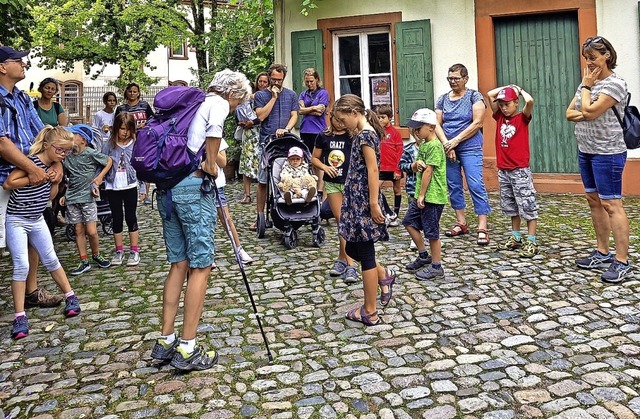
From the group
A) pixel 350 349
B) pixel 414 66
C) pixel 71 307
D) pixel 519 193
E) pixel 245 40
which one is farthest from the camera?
pixel 245 40

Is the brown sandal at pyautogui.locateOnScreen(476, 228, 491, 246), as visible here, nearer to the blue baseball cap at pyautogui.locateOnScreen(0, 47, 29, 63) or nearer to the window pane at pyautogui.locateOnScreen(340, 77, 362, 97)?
the blue baseball cap at pyautogui.locateOnScreen(0, 47, 29, 63)

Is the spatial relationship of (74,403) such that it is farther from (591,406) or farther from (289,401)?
(591,406)

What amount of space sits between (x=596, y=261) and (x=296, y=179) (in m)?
3.23

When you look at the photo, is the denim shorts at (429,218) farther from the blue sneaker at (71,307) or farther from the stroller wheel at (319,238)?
the blue sneaker at (71,307)

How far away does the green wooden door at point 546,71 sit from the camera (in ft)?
34.4

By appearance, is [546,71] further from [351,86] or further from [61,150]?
[61,150]

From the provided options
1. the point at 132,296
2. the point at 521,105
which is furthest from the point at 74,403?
the point at 521,105

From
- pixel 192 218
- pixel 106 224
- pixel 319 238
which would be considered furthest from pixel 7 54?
pixel 106 224

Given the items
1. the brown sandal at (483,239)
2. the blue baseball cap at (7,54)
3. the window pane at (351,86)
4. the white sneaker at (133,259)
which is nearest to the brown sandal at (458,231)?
the brown sandal at (483,239)

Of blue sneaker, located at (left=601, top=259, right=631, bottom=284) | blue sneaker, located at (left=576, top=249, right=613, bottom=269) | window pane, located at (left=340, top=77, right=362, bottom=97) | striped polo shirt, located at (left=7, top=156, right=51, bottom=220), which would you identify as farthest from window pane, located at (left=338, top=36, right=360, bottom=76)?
striped polo shirt, located at (left=7, top=156, right=51, bottom=220)

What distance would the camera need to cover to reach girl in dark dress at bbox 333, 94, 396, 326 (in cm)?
457

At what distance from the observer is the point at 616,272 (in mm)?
5492

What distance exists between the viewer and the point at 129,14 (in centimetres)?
1981

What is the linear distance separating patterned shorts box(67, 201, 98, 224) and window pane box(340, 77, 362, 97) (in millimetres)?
6388
